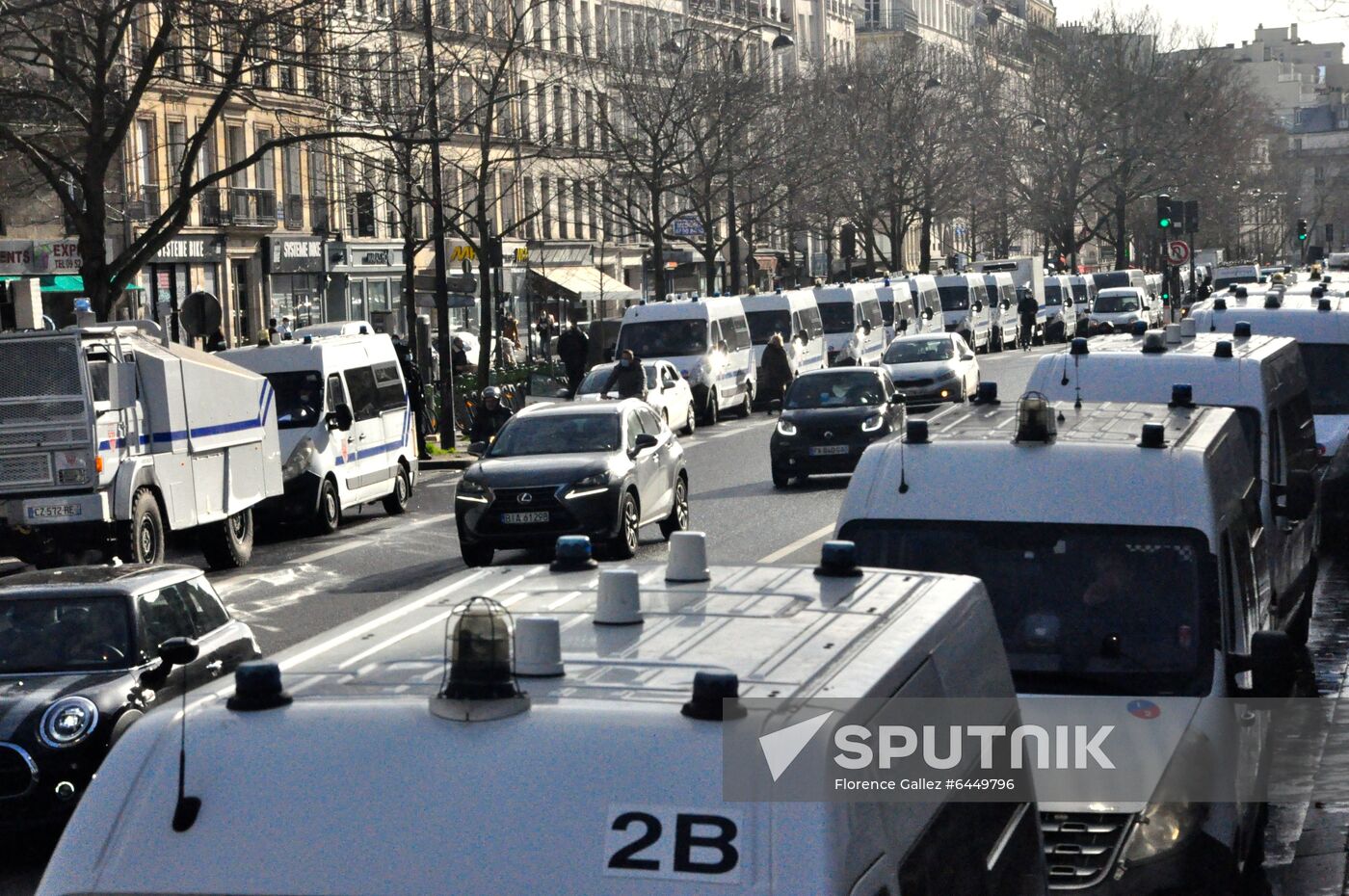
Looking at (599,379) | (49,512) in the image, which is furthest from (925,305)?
(49,512)

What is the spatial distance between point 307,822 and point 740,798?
2.01 ft

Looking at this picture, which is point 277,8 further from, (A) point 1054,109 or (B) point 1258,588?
(A) point 1054,109

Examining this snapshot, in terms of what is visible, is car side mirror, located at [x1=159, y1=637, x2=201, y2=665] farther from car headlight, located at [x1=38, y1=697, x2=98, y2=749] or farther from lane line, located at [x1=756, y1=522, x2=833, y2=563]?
lane line, located at [x1=756, y1=522, x2=833, y2=563]

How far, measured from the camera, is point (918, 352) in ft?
124

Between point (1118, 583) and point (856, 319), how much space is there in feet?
144

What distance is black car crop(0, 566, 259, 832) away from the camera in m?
9.52

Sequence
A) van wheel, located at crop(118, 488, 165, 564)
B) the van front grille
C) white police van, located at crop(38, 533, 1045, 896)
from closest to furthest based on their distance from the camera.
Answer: white police van, located at crop(38, 533, 1045, 896) < the van front grille < van wheel, located at crop(118, 488, 165, 564)

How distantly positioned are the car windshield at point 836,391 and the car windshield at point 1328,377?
9286 mm

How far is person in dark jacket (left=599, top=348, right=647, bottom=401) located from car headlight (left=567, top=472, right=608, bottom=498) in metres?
13.5

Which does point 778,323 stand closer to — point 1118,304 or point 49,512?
point 1118,304

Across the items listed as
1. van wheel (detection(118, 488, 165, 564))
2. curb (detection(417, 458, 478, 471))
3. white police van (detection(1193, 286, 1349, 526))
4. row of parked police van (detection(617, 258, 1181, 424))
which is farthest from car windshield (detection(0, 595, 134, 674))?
curb (detection(417, 458, 478, 471))

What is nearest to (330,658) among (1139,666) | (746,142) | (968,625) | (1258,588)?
(968,625)

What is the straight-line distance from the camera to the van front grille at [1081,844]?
20.5 ft

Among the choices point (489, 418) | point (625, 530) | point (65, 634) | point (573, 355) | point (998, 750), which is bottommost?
point (625, 530)
